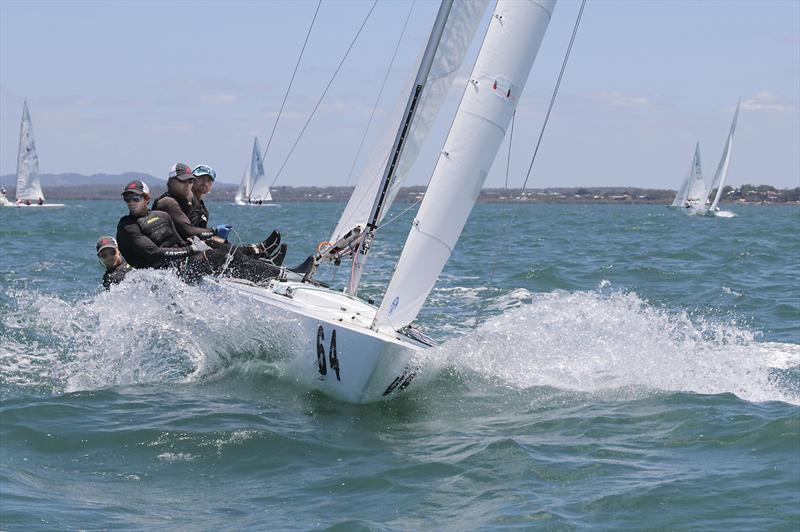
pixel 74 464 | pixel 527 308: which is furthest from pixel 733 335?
pixel 74 464

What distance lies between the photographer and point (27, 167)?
171ft

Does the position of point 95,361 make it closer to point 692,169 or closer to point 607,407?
point 607,407

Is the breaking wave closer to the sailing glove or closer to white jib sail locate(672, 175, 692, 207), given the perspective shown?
the sailing glove

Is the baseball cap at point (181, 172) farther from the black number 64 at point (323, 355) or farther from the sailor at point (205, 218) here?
the black number 64 at point (323, 355)

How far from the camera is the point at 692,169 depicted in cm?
6456

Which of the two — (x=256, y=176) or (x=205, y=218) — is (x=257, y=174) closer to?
(x=256, y=176)

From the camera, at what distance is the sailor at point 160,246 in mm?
8602

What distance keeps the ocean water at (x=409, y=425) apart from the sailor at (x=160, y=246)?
0.65 feet

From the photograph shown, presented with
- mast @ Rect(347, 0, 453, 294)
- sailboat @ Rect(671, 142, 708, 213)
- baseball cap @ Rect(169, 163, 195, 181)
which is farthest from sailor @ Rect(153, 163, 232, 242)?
sailboat @ Rect(671, 142, 708, 213)

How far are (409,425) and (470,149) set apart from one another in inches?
74.2

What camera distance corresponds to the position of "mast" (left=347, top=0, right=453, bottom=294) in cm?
785

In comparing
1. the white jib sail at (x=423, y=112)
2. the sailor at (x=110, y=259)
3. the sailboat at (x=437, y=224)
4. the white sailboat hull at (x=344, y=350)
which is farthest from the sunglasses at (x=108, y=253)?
the sailboat at (x=437, y=224)

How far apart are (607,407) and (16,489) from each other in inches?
148

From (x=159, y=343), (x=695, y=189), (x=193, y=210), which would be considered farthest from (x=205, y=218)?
(x=695, y=189)
